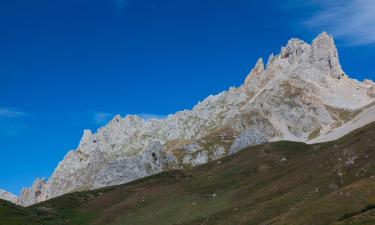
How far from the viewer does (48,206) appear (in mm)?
117188

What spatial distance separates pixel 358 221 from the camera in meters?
48.2

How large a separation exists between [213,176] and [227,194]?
23.8 m

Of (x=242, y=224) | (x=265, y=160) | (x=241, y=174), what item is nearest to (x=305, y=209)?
(x=242, y=224)

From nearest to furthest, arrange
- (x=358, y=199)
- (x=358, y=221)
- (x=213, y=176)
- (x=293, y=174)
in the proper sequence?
(x=358, y=221) < (x=358, y=199) < (x=293, y=174) < (x=213, y=176)

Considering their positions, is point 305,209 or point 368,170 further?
point 368,170

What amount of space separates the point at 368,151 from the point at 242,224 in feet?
104

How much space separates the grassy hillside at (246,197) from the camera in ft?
202

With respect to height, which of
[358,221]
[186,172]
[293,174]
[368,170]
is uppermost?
[186,172]

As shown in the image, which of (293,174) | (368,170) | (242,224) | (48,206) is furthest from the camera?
(48,206)

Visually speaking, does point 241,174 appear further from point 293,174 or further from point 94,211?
point 94,211

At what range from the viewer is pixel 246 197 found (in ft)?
309

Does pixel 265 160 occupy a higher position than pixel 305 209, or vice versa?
pixel 265 160

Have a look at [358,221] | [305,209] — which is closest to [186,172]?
[305,209]

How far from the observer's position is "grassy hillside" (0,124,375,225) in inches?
2421
